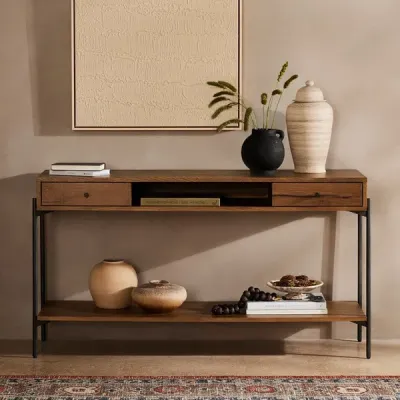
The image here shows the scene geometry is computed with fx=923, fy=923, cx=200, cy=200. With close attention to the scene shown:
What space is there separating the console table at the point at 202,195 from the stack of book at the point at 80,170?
0.04 metres

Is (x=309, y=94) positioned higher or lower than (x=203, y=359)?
higher

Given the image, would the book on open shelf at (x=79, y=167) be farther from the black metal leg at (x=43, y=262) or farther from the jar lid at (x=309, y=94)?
the jar lid at (x=309, y=94)

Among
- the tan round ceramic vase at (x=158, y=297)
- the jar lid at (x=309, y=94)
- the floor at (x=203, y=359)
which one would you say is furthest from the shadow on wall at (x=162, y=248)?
the jar lid at (x=309, y=94)

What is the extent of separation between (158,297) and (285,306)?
598 mm

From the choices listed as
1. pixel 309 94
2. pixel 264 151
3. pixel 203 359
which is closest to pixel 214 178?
pixel 264 151

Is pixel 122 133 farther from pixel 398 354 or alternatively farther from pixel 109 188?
pixel 398 354

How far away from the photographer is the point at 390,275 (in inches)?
183

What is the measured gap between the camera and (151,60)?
4.50 m

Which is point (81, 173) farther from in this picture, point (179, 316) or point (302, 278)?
point (302, 278)

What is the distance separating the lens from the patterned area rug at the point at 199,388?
150 inches

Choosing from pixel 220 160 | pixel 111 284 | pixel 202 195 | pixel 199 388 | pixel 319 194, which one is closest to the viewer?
pixel 199 388

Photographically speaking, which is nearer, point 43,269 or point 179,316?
point 179,316

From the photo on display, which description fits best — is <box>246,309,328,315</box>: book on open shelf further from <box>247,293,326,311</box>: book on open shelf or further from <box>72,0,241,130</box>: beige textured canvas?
<box>72,0,241,130</box>: beige textured canvas

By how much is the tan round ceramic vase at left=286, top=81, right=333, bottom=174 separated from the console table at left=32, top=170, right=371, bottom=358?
0.08 m
